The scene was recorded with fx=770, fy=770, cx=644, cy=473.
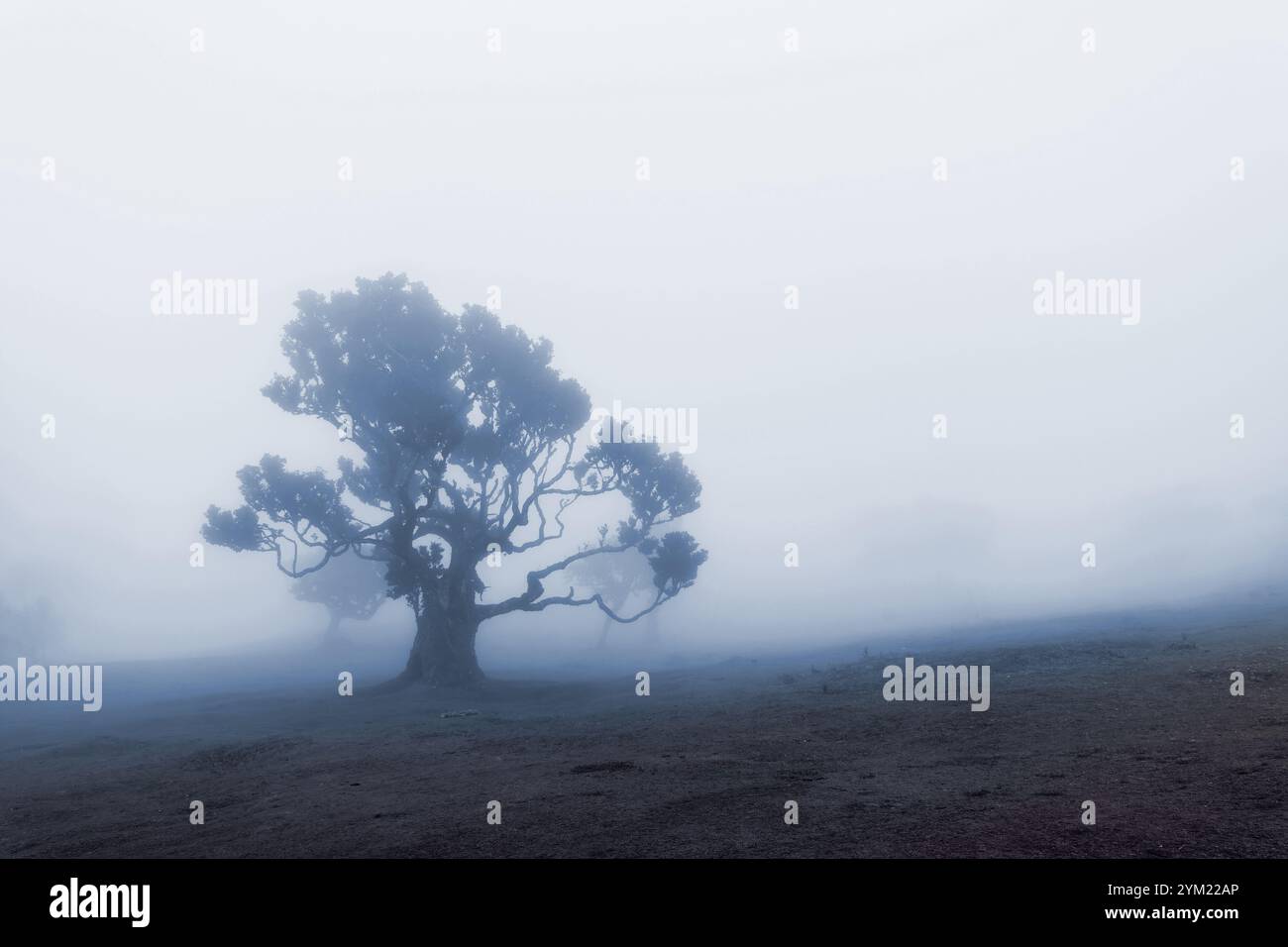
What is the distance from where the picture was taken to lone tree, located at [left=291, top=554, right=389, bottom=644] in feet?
270

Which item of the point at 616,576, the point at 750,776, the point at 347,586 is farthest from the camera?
the point at 616,576

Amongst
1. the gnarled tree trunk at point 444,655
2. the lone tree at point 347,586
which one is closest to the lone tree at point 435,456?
the gnarled tree trunk at point 444,655

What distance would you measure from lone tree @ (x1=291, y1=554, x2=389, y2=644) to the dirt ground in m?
54.8

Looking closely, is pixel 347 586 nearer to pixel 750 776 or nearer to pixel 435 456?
pixel 435 456

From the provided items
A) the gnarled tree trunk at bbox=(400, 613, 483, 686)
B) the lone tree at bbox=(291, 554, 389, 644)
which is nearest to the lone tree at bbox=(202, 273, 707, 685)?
the gnarled tree trunk at bbox=(400, 613, 483, 686)

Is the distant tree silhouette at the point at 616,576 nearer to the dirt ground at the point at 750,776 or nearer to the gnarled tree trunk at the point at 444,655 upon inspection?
the gnarled tree trunk at the point at 444,655

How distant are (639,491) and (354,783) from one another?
28.7 metres

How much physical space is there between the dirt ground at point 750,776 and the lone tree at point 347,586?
54.8m

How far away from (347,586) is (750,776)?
253ft

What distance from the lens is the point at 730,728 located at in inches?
790

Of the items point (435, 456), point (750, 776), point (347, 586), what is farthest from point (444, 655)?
point (347, 586)

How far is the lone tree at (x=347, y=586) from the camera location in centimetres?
8238

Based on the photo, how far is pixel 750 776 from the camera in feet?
45.2
